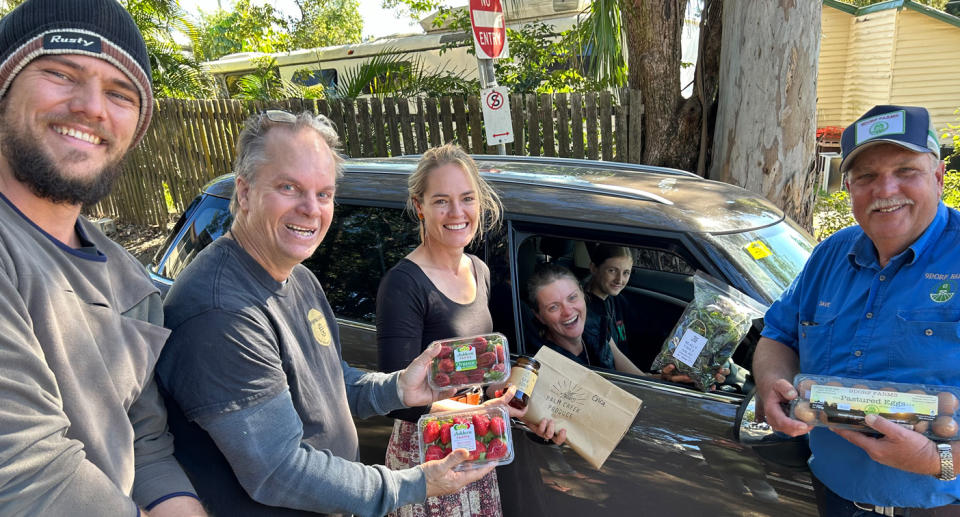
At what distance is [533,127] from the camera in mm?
6590

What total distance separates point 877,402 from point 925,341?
0.97 feet

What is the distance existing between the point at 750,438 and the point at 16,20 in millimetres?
2391

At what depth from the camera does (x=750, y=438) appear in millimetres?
2084

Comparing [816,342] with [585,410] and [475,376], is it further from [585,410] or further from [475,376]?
[475,376]

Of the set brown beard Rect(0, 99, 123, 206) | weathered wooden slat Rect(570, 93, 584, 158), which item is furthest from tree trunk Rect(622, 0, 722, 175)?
brown beard Rect(0, 99, 123, 206)

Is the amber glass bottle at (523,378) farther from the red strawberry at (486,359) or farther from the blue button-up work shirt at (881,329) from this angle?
the blue button-up work shirt at (881,329)

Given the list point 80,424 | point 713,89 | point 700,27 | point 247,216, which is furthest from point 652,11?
point 80,424

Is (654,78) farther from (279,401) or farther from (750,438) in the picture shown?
(279,401)

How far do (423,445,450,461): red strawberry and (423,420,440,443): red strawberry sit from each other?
0.11 ft

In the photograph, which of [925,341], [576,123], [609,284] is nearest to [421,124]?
[576,123]

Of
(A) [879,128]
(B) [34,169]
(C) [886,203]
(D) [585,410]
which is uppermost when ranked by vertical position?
(B) [34,169]

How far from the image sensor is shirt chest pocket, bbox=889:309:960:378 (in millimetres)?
1688

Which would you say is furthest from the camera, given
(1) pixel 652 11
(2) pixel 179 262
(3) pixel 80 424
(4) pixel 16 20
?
(1) pixel 652 11

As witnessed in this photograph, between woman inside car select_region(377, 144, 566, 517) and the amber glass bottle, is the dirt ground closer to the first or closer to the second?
woman inside car select_region(377, 144, 566, 517)
